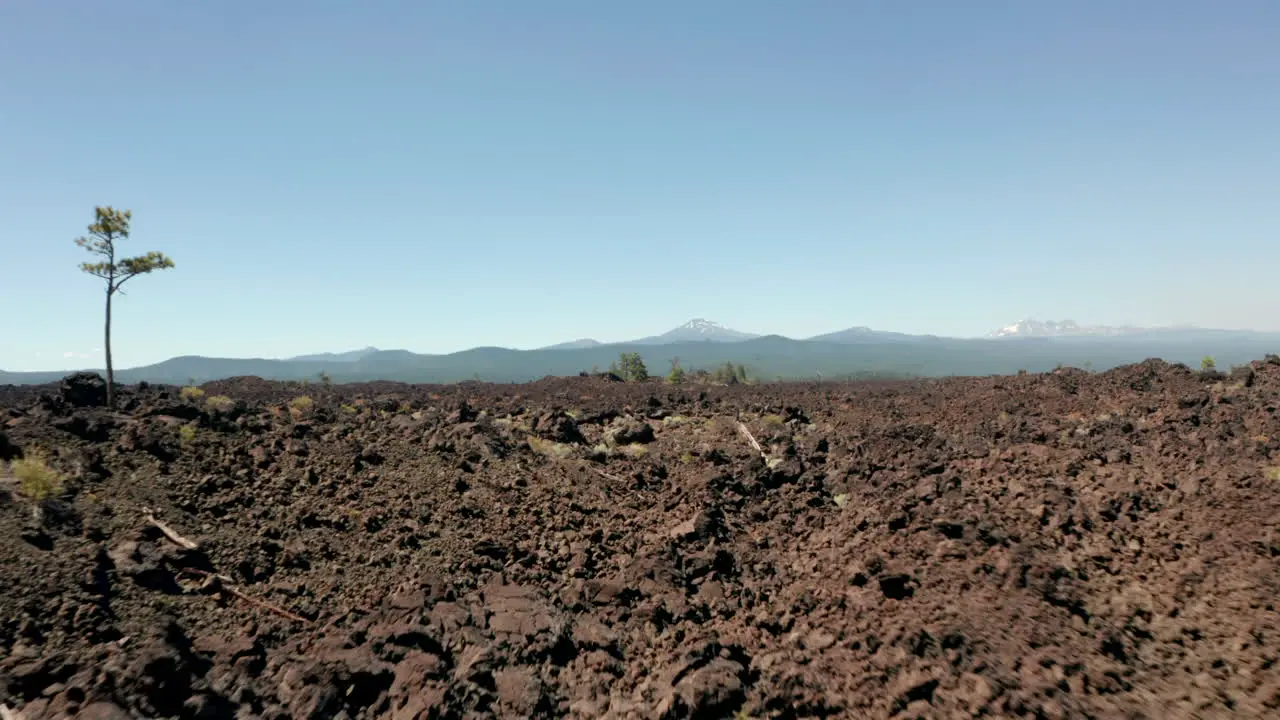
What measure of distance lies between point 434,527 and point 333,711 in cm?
500

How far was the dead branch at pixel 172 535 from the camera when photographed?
29.9 ft

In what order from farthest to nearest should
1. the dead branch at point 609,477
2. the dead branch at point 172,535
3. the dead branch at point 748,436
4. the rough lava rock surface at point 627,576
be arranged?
the dead branch at point 748,436
the dead branch at point 609,477
the dead branch at point 172,535
the rough lava rock surface at point 627,576

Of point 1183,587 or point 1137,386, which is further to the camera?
point 1137,386

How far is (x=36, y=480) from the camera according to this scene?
375 inches

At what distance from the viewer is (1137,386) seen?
1005 inches

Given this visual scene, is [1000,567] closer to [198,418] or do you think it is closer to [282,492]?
[282,492]

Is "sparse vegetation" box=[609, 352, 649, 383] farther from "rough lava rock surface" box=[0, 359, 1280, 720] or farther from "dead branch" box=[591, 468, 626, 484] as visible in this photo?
"rough lava rock surface" box=[0, 359, 1280, 720]

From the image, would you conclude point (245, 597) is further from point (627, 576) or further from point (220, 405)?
point (220, 405)

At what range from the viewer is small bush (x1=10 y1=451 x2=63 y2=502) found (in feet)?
30.7

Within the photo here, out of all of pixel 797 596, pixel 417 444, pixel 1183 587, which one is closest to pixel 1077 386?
pixel 1183 587

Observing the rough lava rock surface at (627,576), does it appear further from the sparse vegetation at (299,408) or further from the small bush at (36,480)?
the sparse vegetation at (299,408)

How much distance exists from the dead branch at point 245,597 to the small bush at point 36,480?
9.67 feet

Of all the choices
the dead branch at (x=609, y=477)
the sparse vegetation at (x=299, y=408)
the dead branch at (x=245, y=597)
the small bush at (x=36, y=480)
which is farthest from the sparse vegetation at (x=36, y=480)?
the dead branch at (x=609, y=477)

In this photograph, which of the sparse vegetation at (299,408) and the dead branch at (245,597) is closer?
the dead branch at (245,597)
